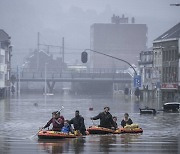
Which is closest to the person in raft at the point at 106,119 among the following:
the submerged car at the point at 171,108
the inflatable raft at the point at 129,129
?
the inflatable raft at the point at 129,129

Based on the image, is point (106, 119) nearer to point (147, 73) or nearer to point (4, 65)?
point (147, 73)

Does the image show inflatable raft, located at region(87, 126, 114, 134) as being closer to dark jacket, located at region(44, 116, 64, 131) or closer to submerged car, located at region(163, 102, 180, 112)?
dark jacket, located at region(44, 116, 64, 131)

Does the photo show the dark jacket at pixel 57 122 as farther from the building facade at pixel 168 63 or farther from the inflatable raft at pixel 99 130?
A: the building facade at pixel 168 63

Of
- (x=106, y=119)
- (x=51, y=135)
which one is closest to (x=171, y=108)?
(x=106, y=119)

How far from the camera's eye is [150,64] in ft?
500

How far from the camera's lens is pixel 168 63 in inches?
5049

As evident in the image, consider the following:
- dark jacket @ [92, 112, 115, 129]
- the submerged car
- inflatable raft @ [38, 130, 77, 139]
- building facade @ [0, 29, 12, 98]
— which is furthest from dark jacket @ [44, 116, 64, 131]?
building facade @ [0, 29, 12, 98]

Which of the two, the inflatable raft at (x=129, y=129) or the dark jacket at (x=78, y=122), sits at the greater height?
the dark jacket at (x=78, y=122)

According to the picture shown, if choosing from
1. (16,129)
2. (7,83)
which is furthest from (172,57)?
(16,129)

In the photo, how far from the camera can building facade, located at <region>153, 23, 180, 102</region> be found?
12225 centimetres

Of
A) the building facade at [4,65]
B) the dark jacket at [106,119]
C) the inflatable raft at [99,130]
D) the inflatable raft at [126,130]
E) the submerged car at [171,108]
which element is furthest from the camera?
the building facade at [4,65]

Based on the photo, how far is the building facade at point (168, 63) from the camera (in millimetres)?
122250

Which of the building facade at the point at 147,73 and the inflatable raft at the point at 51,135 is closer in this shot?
the inflatable raft at the point at 51,135

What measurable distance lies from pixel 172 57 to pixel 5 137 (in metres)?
85.9
